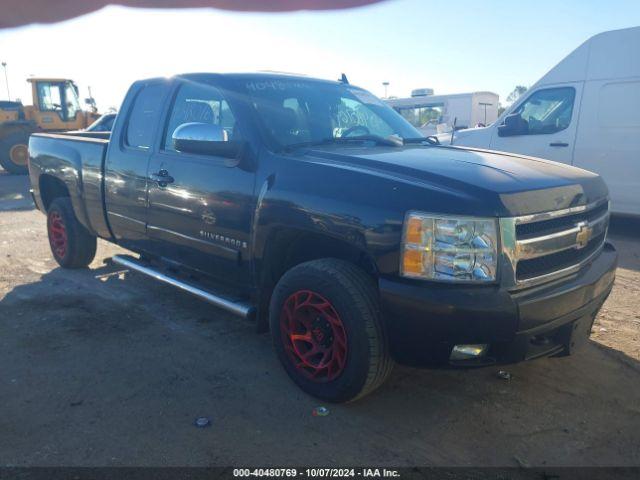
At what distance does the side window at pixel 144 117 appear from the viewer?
13.9 ft

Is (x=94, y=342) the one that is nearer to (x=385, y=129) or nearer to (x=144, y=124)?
(x=144, y=124)

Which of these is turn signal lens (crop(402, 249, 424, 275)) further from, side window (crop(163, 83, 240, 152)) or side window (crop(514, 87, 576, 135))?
side window (crop(514, 87, 576, 135))

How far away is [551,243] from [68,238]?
4.70 metres

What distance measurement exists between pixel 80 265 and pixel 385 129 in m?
A: 3.66

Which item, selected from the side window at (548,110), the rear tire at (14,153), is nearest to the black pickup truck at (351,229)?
the side window at (548,110)

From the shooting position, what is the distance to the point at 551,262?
280 centimetres

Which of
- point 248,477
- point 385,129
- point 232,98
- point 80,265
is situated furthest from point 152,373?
point 80,265

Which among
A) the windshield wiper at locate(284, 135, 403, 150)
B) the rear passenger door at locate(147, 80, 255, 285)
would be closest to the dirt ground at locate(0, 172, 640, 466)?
the rear passenger door at locate(147, 80, 255, 285)

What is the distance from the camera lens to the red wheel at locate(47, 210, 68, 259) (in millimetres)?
5664

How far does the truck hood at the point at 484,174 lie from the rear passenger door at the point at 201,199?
23.2 inches

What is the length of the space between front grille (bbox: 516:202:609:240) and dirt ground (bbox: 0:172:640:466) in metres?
1.03

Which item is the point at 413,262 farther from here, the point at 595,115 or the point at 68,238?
the point at 595,115

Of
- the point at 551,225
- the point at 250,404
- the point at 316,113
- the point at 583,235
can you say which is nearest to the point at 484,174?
the point at 551,225

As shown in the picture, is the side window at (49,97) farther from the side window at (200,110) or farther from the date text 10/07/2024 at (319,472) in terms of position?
the date text 10/07/2024 at (319,472)
